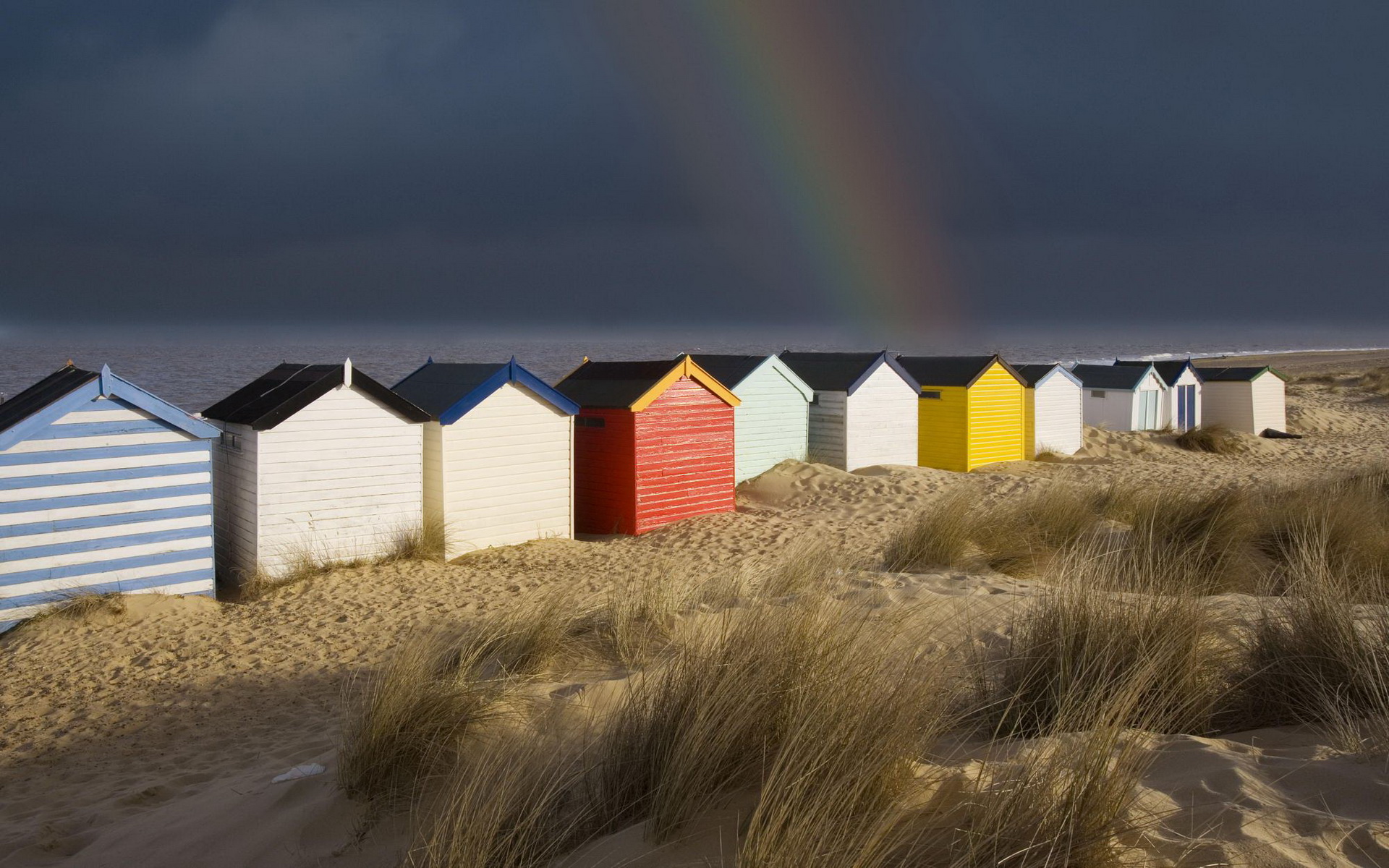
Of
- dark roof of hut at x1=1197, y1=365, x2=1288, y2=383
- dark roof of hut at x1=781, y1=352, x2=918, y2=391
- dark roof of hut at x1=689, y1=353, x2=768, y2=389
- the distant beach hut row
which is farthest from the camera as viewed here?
dark roof of hut at x1=1197, y1=365, x2=1288, y2=383

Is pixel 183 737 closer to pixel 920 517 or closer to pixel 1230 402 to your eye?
pixel 920 517

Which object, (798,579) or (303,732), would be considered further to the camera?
(798,579)

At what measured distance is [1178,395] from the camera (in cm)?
2806

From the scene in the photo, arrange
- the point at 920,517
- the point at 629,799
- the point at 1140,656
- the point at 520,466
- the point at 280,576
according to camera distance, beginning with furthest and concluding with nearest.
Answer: the point at 520,466 → the point at 280,576 → the point at 920,517 → the point at 1140,656 → the point at 629,799

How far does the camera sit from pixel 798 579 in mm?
7648

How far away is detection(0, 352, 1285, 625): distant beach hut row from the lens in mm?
9570

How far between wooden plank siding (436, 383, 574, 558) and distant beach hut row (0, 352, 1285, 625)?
0.02 meters

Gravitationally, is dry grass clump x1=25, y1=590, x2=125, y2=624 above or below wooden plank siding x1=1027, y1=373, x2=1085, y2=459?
below

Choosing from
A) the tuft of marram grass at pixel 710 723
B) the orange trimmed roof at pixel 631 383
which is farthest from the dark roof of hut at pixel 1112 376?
the tuft of marram grass at pixel 710 723

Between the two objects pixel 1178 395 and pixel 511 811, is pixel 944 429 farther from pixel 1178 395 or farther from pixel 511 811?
pixel 511 811

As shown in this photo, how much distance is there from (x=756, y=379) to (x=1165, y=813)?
609 inches

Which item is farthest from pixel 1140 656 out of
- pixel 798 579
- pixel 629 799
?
pixel 798 579

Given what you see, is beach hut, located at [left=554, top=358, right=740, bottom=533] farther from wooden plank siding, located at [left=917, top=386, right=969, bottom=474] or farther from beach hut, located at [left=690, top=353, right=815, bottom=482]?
wooden plank siding, located at [left=917, top=386, right=969, bottom=474]

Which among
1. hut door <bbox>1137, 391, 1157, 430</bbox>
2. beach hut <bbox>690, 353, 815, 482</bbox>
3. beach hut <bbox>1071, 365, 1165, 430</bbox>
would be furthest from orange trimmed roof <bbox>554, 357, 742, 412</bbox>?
hut door <bbox>1137, 391, 1157, 430</bbox>
